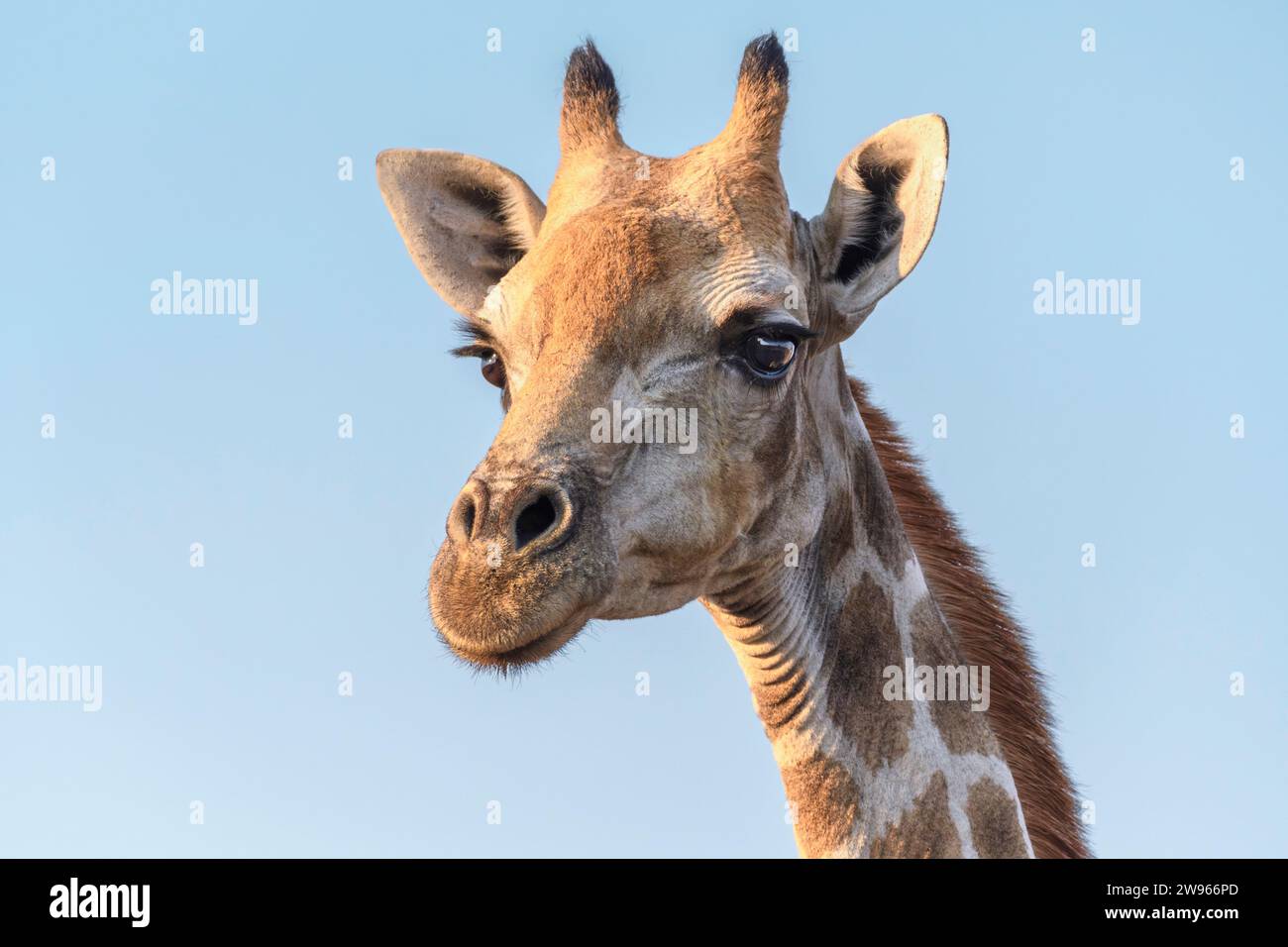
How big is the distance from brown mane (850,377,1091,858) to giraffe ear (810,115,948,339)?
1376mm

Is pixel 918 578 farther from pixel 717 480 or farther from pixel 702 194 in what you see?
pixel 702 194

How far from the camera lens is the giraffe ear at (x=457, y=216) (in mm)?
9703

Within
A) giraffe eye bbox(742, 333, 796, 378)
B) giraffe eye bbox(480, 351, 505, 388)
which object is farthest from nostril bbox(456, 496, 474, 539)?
giraffe eye bbox(742, 333, 796, 378)

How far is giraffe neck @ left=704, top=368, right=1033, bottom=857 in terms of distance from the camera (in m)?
8.19

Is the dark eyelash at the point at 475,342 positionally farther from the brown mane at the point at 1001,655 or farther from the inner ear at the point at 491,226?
the brown mane at the point at 1001,655

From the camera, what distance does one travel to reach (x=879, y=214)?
8906 millimetres

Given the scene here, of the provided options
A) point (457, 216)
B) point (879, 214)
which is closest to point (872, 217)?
point (879, 214)

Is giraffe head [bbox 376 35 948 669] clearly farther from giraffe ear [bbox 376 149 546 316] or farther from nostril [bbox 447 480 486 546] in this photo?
giraffe ear [bbox 376 149 546 316]

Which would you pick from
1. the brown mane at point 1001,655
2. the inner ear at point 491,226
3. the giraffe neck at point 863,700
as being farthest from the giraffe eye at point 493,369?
Answer: the brown mane at point 1001,655

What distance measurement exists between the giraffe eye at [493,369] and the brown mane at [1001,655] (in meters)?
2.61

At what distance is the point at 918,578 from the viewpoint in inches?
355

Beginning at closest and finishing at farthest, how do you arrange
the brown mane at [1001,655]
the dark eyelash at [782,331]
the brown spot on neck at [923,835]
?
the dark eyelash at [782,331] → the brown spot on neck at [923,835] → the brown mane at [1001,655]

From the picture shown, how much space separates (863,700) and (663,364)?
2.16 meters

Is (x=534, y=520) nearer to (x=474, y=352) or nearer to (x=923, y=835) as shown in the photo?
(x=474, y=352)
